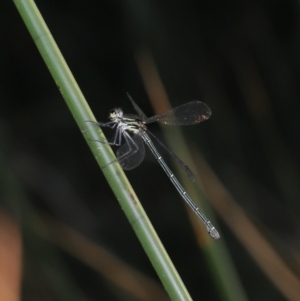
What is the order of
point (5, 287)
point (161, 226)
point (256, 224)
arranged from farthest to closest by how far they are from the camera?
1. point (161, 226)
2. point (256, 224)
3. point (5, 287)

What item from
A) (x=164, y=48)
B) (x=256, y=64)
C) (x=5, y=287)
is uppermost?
(x=164, y=48)

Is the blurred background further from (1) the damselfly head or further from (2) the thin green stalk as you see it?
(2) the thin green stalk

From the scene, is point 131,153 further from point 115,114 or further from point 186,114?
point 186,114

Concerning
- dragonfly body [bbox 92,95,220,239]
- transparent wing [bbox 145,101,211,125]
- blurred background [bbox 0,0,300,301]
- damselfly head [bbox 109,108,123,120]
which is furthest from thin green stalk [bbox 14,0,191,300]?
blurred background [bbox 0,0,300,301]

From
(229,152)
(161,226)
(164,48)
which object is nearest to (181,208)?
(161,226)

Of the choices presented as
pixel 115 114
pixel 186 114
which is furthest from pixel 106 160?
pixel 186 114

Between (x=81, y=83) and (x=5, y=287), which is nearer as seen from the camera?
(x=5, y=287)

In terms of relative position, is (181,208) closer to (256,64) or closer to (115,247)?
(115,247)
